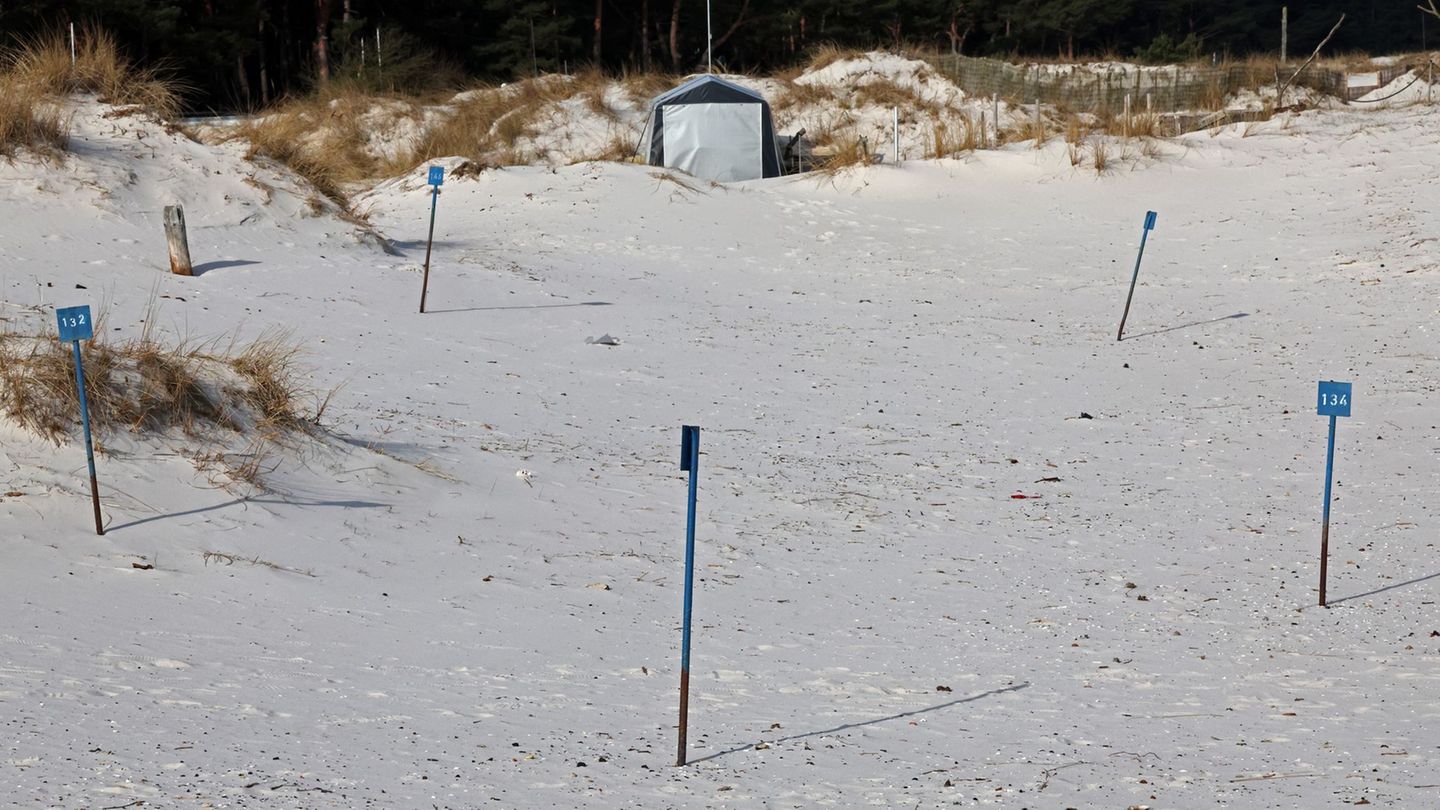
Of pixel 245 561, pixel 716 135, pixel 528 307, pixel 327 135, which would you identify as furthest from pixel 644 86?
pixel 245 561

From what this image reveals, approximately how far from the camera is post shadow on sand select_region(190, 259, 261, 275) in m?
14.6

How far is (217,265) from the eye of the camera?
15.0 m

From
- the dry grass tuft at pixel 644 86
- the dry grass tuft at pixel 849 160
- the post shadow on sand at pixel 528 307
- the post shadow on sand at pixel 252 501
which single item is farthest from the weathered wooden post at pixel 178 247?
the dry grass tuft at pixel 644 86

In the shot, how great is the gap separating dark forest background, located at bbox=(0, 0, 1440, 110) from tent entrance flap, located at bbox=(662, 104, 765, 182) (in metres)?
7.80

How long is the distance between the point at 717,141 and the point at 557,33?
647 inches

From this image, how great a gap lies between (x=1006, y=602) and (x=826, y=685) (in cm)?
175

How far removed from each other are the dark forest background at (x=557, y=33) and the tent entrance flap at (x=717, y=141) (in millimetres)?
7797

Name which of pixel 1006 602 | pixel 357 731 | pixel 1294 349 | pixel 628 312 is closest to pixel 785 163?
pixel 628 312

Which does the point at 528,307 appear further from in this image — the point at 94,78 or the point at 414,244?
the point at 94,78

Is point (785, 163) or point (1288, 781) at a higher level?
point (785, 163)

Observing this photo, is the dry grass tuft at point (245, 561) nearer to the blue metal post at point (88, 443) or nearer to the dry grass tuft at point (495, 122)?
the blue metal post at point (88, 443)

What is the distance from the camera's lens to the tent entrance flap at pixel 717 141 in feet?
83.6

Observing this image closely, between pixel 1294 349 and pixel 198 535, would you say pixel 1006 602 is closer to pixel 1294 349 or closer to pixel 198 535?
pixel 198 535

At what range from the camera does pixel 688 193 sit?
2211 cm
